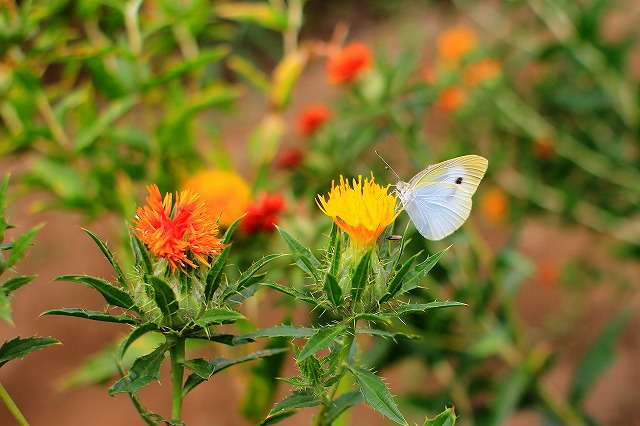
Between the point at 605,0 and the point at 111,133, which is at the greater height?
the point at 605,0

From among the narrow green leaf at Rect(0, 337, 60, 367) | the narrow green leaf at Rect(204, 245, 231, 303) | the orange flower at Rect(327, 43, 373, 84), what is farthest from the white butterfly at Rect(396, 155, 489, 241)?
the orange flower at Rect(327, 43, 373, 84)

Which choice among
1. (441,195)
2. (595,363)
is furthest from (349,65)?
(595,363)

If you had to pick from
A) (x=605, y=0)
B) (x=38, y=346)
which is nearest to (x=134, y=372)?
(x=38, y=346)

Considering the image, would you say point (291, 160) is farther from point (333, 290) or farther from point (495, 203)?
point (495, 203)

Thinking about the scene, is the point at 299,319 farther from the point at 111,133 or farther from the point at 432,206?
the point at 432,206

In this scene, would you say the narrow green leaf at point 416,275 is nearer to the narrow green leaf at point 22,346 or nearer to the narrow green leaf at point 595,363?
the narrow green leaf at point 22,346

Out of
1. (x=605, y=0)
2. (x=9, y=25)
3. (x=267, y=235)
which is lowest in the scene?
(x=267, y=235)

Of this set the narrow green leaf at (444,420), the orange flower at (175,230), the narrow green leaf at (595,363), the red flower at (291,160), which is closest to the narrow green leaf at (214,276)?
the orange flower at (175,230)
